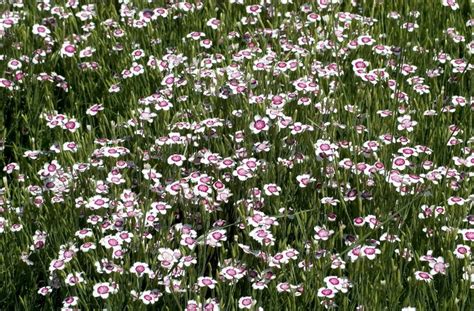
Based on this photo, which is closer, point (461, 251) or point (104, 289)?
point (104, 289)

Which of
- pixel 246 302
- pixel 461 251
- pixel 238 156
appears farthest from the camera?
pixel 238 156

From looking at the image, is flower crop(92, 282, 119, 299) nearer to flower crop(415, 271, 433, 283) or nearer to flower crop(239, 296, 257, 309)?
flower crop(239, 296, 257, 309)

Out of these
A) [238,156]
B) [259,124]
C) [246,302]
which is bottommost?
[246,302]

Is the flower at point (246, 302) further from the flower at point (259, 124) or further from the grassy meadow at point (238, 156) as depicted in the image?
the flower at point (259, 124)

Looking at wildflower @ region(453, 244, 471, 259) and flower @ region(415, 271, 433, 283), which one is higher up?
wildflower @ region(453, 244, 471, 259)

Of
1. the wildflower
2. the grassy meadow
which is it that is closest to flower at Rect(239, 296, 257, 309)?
the grassy meadow

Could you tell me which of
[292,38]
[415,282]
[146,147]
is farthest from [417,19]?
[415,282]

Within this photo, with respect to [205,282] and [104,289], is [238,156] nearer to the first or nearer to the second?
[205,282]

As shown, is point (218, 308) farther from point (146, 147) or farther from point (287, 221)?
point (146, 147)

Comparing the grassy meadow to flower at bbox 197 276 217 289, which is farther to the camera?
the grassy meadow

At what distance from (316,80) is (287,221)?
3.44ft

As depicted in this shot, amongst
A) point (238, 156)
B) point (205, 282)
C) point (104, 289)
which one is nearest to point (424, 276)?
point (205, 282)

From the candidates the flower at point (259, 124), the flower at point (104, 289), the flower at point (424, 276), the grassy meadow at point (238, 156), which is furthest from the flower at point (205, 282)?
the flower at point (259, 124)

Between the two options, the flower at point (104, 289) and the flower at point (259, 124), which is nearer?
the flower at point (104, 289)
